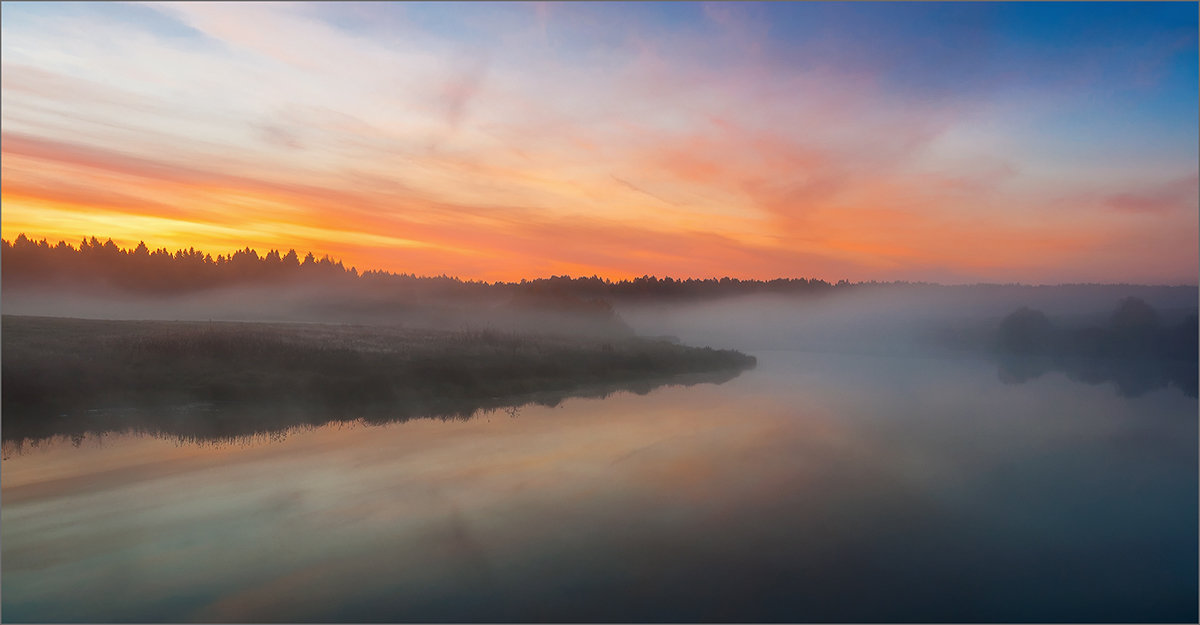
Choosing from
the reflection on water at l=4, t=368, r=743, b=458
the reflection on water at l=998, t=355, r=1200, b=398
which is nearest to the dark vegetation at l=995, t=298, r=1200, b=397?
the reflection on water at l=998, t=355, r=1200, b=398

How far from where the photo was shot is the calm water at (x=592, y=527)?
39.9 feet

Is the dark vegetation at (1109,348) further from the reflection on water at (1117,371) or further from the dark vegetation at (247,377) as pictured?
the dark vegetation at (247,377)

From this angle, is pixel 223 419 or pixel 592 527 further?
pixel 223 419

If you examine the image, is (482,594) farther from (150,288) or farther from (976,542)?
(150,288)

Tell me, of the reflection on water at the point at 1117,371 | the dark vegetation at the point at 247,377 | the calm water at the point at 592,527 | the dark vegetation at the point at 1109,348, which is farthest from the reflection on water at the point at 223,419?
the dark vegetation at the point at 1109,348

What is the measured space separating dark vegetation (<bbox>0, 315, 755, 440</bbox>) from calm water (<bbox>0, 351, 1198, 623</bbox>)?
3.58m

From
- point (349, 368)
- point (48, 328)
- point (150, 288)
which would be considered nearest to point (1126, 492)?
point (349, 368)

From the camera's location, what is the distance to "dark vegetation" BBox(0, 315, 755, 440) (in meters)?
26.3

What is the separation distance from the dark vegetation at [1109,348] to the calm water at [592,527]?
162ft

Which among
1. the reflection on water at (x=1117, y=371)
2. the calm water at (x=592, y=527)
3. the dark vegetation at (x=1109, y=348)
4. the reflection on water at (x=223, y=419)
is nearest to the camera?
the calm water at (x=592, y=527)

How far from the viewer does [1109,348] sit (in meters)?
95.1

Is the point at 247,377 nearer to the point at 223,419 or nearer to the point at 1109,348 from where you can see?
the point at 223,419

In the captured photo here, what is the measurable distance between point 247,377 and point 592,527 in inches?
909

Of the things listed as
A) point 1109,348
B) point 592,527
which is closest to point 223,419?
point 592,527
